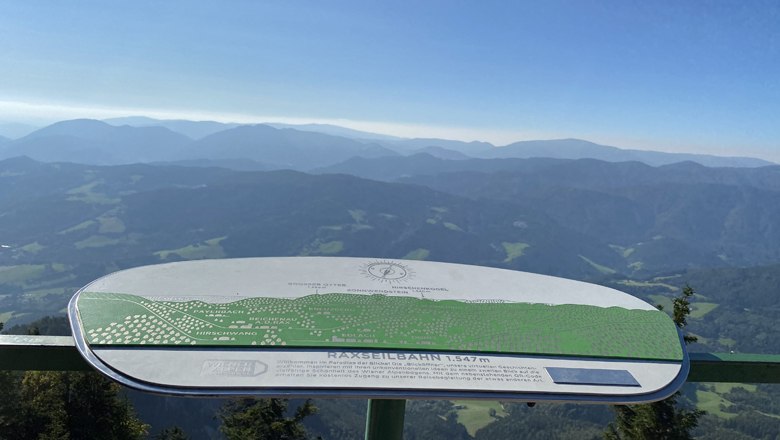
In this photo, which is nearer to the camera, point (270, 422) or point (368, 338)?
point (368, 338)

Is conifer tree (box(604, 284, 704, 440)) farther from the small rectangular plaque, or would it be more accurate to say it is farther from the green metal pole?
the green metal pole

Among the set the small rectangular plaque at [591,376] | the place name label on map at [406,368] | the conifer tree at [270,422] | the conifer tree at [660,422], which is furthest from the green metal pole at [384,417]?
the conifer tree at [270,422]

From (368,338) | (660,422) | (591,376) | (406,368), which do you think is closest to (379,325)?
→ (368,338)

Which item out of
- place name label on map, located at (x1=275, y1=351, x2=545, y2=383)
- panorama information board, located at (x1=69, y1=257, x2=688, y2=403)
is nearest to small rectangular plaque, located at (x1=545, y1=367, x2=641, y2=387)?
panorama information board, located at (x1=69, y1=257, x2=688, y2=403)

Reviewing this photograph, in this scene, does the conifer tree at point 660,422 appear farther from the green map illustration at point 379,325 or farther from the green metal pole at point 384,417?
the green metal pole at point 384,417

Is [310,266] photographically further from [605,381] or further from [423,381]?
[605,381]

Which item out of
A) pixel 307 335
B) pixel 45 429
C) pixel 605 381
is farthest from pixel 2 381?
pixel 605 381

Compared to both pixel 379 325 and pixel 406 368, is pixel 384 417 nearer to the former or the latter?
pixel 406 368
